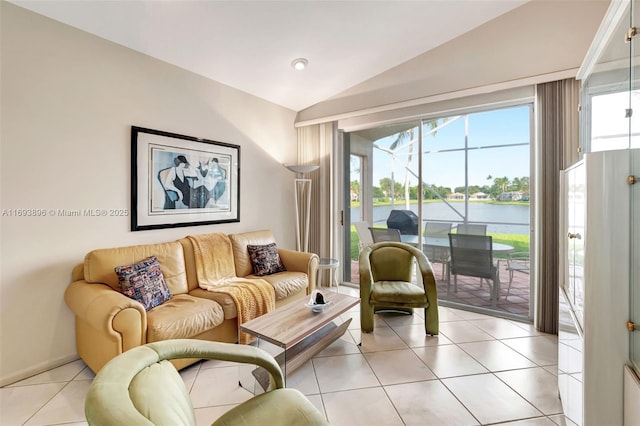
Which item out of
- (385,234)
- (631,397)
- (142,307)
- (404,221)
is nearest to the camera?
(631,397)

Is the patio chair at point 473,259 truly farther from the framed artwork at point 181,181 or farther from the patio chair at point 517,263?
the framed artwork at point 181,181

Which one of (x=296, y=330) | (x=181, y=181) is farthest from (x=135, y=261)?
(x=296, y=330)

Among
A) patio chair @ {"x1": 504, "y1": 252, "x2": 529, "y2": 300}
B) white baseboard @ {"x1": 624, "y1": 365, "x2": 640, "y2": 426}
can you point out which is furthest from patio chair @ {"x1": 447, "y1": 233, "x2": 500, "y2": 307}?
white baseboard @ {"x1": 624, "y1": 365, "x2": 640, "y2": 426}

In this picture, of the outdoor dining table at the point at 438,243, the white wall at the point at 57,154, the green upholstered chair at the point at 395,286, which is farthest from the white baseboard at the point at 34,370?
the outdoor dining table at the point at 438,243

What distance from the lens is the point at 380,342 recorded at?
107 inches

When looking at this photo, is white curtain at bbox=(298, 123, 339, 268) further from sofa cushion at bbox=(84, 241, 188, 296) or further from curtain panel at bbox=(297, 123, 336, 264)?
sofa cushion at bbox=(84, 241, 188, 296)

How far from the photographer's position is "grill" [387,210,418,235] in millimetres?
3846

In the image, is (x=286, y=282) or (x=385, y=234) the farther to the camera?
(x=385, y=234)

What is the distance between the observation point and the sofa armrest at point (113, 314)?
6.22 feet

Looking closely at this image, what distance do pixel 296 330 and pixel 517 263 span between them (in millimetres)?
2670

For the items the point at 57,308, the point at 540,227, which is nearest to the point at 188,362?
the point at 57,308

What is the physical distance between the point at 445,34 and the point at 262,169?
8.89 ft

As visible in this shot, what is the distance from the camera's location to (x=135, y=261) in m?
2.54

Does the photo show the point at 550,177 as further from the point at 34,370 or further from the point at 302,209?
the point at 34,370
